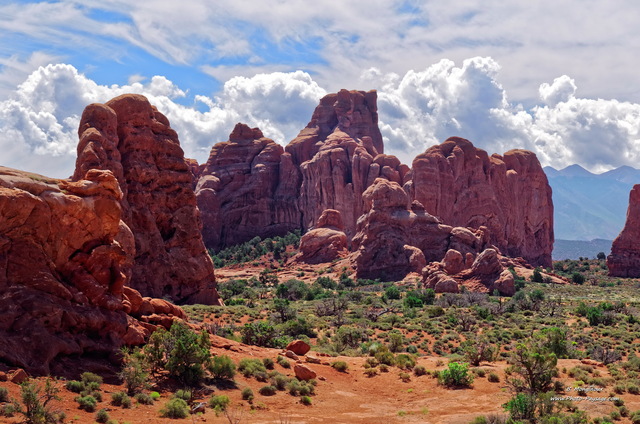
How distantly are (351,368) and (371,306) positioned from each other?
2548 centimetres

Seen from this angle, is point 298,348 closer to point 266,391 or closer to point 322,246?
point 266,391

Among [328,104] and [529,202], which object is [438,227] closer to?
A: [529,202]

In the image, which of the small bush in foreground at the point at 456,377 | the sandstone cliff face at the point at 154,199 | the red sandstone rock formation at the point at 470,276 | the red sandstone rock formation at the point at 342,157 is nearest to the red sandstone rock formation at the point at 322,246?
the red sandstone rock formation at the point at 342,157

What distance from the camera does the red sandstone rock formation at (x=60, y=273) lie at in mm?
17812

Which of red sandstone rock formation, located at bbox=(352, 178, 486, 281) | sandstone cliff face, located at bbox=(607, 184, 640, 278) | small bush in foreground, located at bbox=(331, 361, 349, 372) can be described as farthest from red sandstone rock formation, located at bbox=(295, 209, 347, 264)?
small bush in foreground, located at bbox=(331, 361, 349, 372)

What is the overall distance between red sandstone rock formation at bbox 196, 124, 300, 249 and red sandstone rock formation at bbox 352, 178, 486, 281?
37.1 m

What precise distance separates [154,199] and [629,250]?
2830 inches

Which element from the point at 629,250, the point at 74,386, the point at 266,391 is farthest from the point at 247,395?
the point at 629,250

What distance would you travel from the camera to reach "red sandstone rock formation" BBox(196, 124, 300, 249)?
4281 inches

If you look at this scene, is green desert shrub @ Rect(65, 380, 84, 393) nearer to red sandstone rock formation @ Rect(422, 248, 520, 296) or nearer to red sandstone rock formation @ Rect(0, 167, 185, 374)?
red sandstone rock formation @ Rect(0, 167, 185, 374)

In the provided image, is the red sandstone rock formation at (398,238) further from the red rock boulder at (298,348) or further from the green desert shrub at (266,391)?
the green desert shrub at (266,391)

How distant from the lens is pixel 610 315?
142ft

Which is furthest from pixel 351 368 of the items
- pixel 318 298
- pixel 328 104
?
pixel 328 104

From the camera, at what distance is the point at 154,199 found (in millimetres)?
43000
